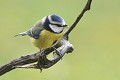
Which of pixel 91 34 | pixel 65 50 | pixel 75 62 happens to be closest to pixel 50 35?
pixel 65 50

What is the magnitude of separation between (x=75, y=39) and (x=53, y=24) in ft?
6.63

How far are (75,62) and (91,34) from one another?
1.55ft

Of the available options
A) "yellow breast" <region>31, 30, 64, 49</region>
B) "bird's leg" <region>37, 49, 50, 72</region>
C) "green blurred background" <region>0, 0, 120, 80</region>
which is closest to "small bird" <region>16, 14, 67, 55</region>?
"yellow breast" <region>31, 30, 64, 49</region>

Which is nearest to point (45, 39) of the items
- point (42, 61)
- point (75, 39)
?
point (42, 61)

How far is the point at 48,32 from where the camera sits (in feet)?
6.56

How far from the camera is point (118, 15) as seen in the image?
4.34m

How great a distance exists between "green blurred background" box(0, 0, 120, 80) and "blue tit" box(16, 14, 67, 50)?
1310mm

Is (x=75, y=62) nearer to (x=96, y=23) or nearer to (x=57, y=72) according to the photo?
(x=57, y=72)

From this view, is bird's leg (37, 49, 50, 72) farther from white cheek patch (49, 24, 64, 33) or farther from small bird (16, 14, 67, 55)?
white cheek patch (49, 24, 64, 33)

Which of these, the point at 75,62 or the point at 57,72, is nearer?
the point at 57,72

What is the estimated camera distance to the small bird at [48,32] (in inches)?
71.9

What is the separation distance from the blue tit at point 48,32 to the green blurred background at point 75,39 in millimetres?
1310

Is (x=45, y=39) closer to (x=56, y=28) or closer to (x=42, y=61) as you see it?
(x=56, y=28)

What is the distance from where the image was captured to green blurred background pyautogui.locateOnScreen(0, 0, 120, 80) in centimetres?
346
